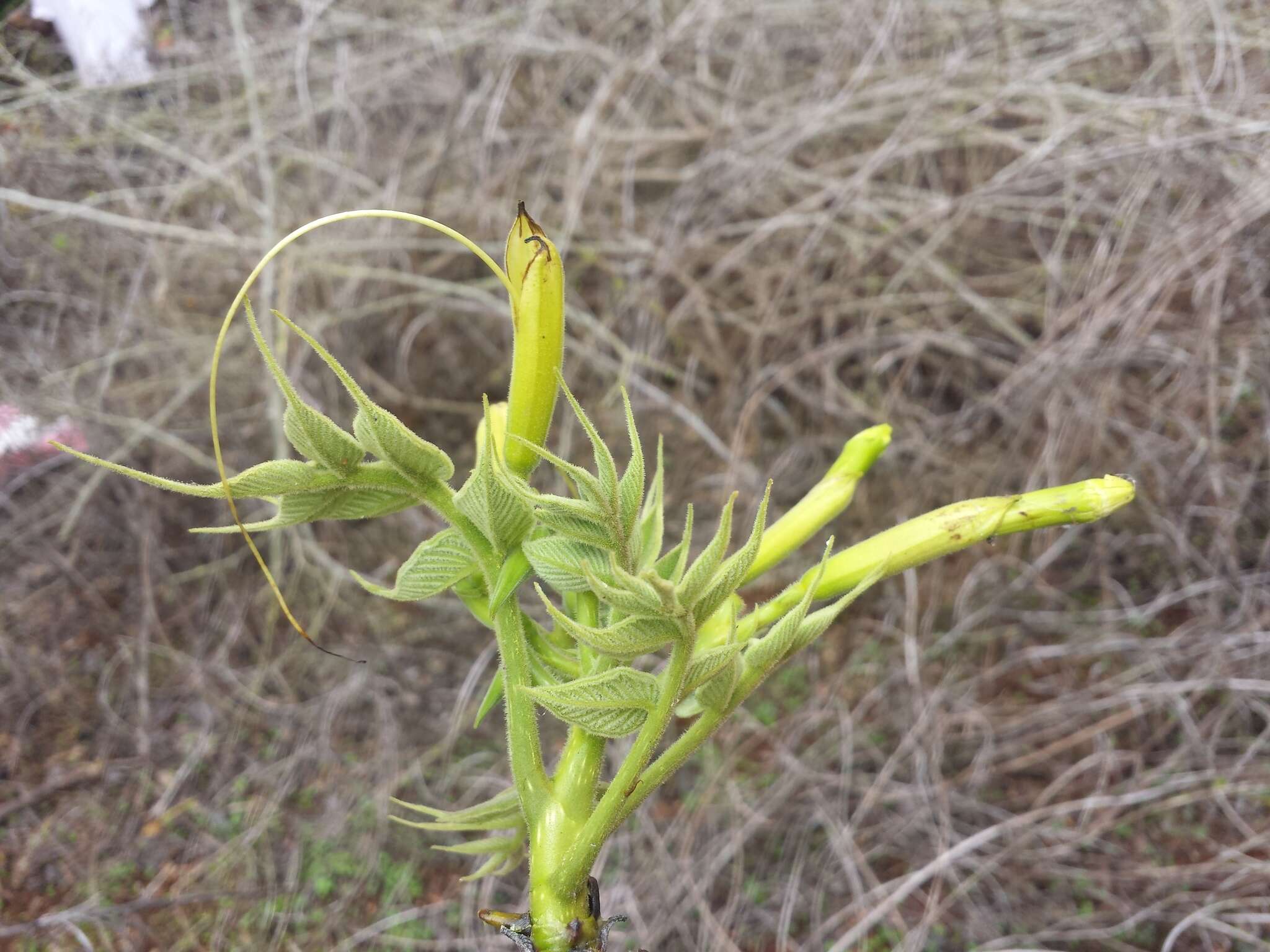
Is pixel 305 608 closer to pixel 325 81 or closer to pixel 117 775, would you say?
pixel 117 775

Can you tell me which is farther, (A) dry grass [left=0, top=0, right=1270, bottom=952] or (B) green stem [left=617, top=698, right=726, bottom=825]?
(A) dry grass [left=0, top=0, right=1270, bottom=952]

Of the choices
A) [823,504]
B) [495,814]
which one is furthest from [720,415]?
[495,814]

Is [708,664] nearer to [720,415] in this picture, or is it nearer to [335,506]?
[335,506]

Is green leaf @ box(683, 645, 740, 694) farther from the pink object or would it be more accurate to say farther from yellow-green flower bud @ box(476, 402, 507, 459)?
the pink object

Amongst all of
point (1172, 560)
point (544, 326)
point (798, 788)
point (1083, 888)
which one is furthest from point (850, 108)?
point (544, 326)

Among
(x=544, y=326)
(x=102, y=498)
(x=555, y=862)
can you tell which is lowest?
(x=102, y=498)

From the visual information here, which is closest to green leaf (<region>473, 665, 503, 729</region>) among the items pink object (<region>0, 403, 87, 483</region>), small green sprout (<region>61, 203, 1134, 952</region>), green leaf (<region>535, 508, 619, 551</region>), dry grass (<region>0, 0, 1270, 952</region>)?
small green sprout (<region>61, 203, 1134, 952</region>)
